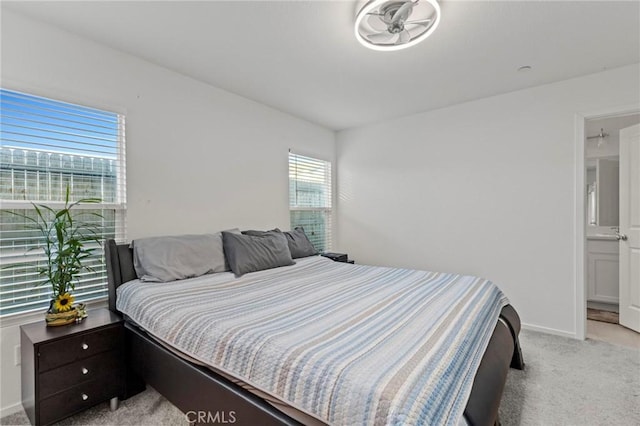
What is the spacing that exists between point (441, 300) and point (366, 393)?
1.07 m

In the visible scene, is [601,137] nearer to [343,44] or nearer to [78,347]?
[343,44]

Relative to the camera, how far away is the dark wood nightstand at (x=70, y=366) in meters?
1.66

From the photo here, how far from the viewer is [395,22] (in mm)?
1921

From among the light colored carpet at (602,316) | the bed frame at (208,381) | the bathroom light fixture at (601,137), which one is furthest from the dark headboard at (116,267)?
the bathroom light fixture at (601,137)

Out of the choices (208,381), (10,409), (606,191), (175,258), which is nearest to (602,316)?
(606,191)

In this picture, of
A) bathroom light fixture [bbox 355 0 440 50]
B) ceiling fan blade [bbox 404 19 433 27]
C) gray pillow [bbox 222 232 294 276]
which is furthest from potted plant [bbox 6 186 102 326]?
ceiling fan blade [bbox 404 19 433 27]

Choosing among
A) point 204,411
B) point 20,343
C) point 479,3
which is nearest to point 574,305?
point 479,3

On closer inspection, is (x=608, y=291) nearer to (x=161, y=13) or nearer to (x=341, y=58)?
(x=341, y=58)

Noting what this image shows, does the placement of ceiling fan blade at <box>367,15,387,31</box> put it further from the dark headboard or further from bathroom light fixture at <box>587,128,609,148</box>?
bathroom light fixture at <box>587,128,609,148</box>

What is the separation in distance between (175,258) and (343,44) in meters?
2.10

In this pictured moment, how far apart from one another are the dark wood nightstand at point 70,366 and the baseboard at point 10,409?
5.1 inches

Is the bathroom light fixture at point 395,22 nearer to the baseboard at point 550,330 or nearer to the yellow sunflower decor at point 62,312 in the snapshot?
the yellow sunflower decor at point 62,312

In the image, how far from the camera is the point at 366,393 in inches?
37.0

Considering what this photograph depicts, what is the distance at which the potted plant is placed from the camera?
6.18 feet
